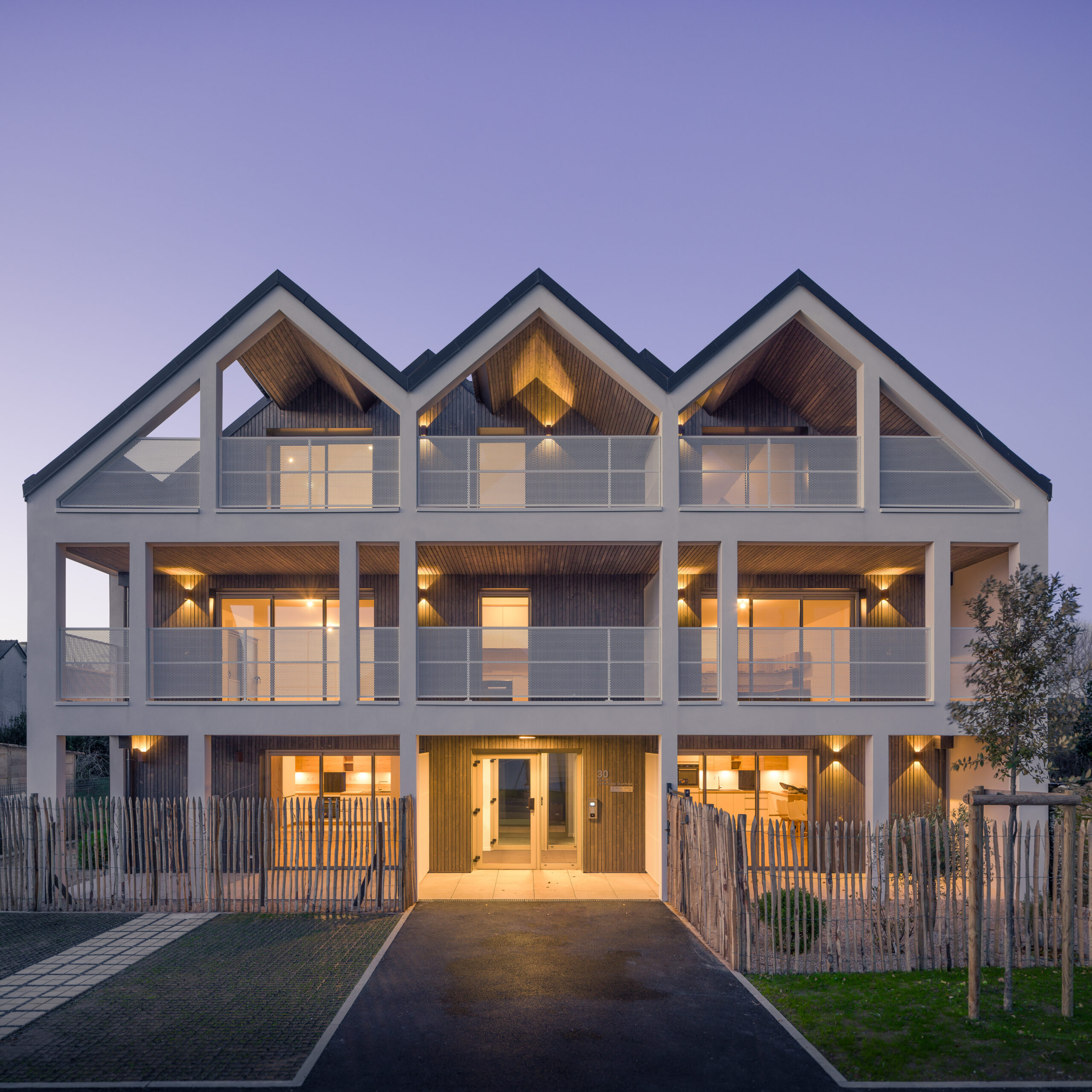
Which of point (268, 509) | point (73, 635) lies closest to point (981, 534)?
point (268, 509)

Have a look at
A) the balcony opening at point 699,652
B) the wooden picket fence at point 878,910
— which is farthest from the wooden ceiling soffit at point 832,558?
the wooden picket fence at point 878,910

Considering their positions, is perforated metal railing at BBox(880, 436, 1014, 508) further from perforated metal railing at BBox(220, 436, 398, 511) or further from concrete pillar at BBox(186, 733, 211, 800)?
concrete pillar at BBox(186, 733, 211, 800)

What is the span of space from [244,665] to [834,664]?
10251mm

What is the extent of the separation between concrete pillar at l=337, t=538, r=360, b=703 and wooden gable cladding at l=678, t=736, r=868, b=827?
252 inches

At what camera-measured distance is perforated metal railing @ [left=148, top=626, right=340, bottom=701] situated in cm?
1351

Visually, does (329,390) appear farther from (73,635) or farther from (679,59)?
(679,59)

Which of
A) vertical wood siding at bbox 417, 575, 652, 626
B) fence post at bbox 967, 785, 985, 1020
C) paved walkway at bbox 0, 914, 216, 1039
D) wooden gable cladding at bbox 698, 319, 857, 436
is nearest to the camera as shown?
fence post at bbox 967, 785, 985, 1020

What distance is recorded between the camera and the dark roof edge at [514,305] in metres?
13.3

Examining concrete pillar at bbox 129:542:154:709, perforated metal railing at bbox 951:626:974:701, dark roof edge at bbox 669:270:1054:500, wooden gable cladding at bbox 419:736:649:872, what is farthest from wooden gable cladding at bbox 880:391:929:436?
concrete pillar at bbox 129:542:154:709

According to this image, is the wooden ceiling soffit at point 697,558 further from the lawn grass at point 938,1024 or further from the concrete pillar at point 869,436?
the lawn grass at point 938,1024

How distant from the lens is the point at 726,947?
31.6 feet

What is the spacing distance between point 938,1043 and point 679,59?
24.2m

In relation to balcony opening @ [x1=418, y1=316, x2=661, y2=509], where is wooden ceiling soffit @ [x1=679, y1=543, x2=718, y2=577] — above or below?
below

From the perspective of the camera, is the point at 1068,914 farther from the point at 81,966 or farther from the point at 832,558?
the point at 81,966
